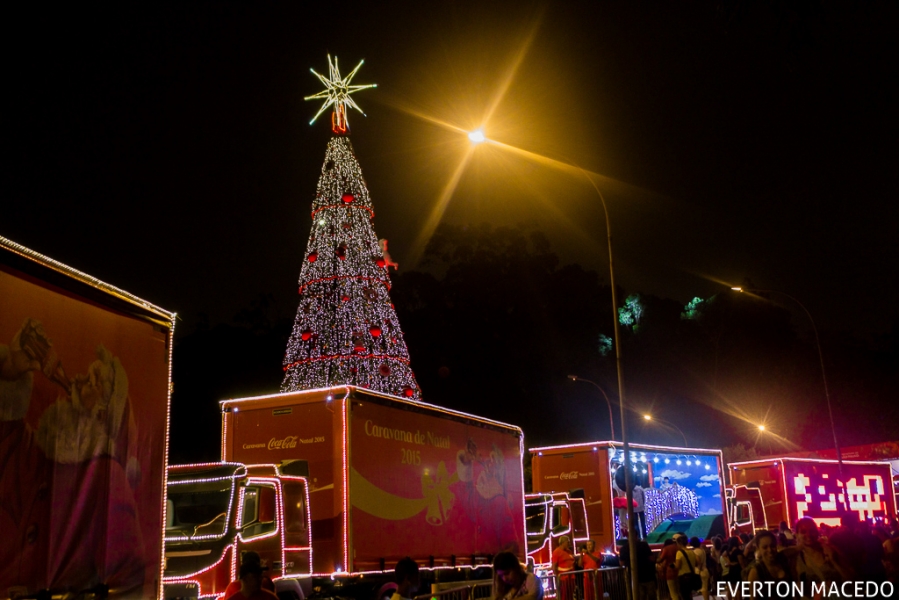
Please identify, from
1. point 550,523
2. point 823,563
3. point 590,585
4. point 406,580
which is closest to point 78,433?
point 406,580

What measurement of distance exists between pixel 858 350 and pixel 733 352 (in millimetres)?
10086

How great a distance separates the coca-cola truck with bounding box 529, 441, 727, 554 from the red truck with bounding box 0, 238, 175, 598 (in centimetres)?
1366

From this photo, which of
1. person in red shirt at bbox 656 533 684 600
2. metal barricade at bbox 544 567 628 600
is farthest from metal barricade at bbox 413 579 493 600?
person in red shirt at bbox 656 533 684 600

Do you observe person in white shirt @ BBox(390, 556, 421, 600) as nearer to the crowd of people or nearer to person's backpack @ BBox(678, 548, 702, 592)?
the crowd of people

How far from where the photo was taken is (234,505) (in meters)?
10.9

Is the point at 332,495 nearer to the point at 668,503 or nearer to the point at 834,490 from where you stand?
the point at 668,503

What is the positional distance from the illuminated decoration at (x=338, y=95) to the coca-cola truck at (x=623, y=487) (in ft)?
53.0

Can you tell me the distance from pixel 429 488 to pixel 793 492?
62.3ft

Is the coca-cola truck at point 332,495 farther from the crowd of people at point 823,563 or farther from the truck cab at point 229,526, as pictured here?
the crowd of people at point 823,563

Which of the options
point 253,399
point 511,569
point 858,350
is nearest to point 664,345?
point 858,350

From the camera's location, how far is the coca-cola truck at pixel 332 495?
1093 centimetres

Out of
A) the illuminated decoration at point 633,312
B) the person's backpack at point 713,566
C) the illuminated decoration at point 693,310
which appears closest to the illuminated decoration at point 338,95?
the person's backpack at point 713,566

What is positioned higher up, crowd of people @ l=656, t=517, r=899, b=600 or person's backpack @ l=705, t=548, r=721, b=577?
crowd of people @ l=656, t=517, r=899, b=600

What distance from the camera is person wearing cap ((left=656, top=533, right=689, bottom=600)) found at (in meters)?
16.1
